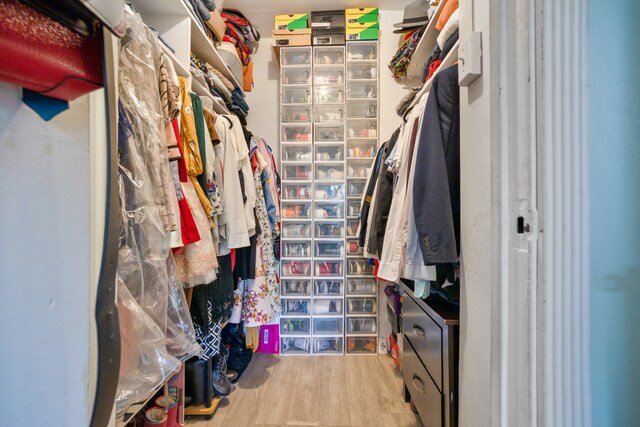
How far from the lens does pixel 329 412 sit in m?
1.25

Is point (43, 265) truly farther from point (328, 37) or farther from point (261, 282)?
point (328, 37)

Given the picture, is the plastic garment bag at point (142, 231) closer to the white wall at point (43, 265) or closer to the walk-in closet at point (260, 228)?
the walk-in closet at point (260, 228)

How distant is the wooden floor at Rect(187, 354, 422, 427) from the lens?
1.20 m

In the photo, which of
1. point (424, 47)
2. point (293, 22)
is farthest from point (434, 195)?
point (293, 22)

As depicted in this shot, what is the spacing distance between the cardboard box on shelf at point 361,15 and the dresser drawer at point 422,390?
2.01m

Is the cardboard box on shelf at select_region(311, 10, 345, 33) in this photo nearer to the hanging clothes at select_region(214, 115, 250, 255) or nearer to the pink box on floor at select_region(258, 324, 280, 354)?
the hanging clothes at select_region(214, 115, 250, 255)

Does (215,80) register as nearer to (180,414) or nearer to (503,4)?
(503,4)

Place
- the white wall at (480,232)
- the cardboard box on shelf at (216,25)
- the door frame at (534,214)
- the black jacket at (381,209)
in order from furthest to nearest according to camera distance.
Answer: the cardboard box on shelf at (216,25)
the black jacket at (381,209)
the white wall at (480,232)
the door frame at (534,214)

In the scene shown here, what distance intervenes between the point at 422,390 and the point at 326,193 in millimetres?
1245

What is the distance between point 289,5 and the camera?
70.9 inches

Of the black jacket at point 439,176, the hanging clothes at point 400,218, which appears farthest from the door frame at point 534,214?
the hanging clothes at point 400,218

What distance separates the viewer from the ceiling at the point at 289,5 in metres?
1.77

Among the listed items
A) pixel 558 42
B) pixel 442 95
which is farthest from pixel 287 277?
pixel 558 42

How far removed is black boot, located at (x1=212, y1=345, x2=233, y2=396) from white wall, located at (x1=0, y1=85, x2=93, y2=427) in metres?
1.10
